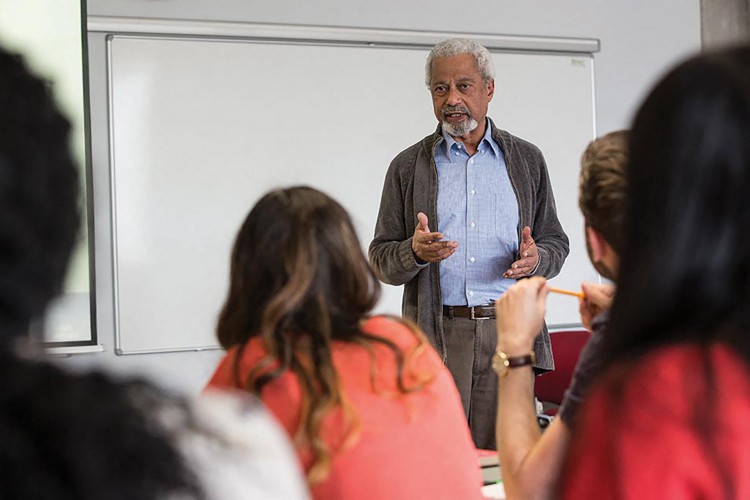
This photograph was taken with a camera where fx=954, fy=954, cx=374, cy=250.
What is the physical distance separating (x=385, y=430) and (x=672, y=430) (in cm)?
68

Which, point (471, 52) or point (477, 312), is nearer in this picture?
point (477, 312)

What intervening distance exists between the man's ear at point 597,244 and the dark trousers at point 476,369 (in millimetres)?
1481

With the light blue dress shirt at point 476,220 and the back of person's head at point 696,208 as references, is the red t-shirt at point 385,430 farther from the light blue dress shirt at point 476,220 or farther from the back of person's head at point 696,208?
the light blue dress shirt at point 476,220

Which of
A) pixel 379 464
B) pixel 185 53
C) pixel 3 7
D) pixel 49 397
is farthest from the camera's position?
pixel 185 53

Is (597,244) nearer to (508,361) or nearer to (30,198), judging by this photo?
(508,361)

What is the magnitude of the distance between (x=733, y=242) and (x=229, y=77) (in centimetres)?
349

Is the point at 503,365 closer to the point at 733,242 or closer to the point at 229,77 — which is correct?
the point at 733,242

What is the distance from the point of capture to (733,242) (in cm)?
75

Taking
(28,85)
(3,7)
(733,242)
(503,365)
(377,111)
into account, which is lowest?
(503,365)

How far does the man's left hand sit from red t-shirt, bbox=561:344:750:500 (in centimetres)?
214

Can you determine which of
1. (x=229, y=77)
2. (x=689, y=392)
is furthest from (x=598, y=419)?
(x=229, y=77)

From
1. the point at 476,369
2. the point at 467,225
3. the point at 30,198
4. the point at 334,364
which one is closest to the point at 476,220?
the point at 467,225

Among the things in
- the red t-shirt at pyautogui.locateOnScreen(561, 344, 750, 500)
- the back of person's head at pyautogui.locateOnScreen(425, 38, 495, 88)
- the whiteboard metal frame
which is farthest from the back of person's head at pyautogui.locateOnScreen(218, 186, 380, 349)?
the whiteboard metal frame

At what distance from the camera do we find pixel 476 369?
9.78 ft
